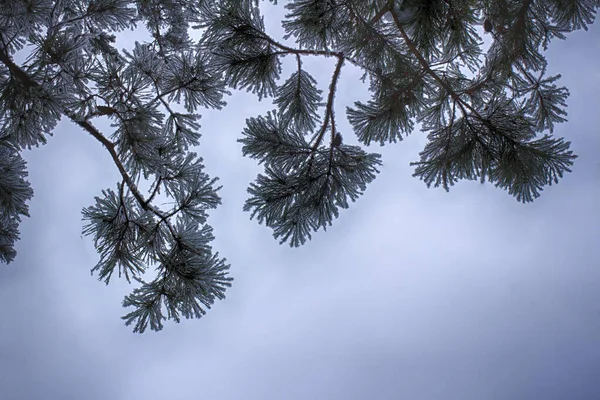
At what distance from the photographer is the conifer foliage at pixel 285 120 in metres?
2.46

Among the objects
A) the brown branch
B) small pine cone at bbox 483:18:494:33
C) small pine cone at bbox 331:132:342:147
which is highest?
small pine cone at bbox 483:18:494:33

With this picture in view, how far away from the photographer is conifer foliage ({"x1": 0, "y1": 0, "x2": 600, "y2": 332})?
8.08 ft

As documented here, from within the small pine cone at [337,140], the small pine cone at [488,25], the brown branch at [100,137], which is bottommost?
the brown branch at [100,137]

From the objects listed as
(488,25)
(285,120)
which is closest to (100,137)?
(285,120)

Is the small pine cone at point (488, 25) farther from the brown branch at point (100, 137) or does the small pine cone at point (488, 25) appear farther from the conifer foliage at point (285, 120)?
the brown branch at point (100, 137)

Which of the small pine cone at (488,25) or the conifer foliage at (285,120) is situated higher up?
the small pine cone at (488,25)

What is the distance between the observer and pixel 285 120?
2.99 m

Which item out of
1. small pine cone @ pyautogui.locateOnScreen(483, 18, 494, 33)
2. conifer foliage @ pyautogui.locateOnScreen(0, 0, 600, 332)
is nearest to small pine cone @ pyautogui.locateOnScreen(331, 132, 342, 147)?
conifer foliage @ pyautogui.locateOnScreen(0, 0, 600, 332)

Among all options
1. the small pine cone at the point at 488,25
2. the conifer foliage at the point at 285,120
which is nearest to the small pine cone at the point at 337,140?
the conifer foliage at the point at 285,120

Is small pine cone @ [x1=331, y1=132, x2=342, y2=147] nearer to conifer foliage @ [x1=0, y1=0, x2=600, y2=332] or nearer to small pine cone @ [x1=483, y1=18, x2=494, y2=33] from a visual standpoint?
conifer foliage @ [x1=0, y1=0, x2=600, y2=332]

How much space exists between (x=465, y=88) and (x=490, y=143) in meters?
0.61

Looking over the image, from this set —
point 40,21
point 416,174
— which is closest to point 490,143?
point 416,174

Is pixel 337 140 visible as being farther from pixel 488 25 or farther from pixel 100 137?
pixel 100 137

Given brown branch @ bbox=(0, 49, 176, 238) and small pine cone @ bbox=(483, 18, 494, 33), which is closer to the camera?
brown branch @ bbox=(0, 49, 176, 238)
